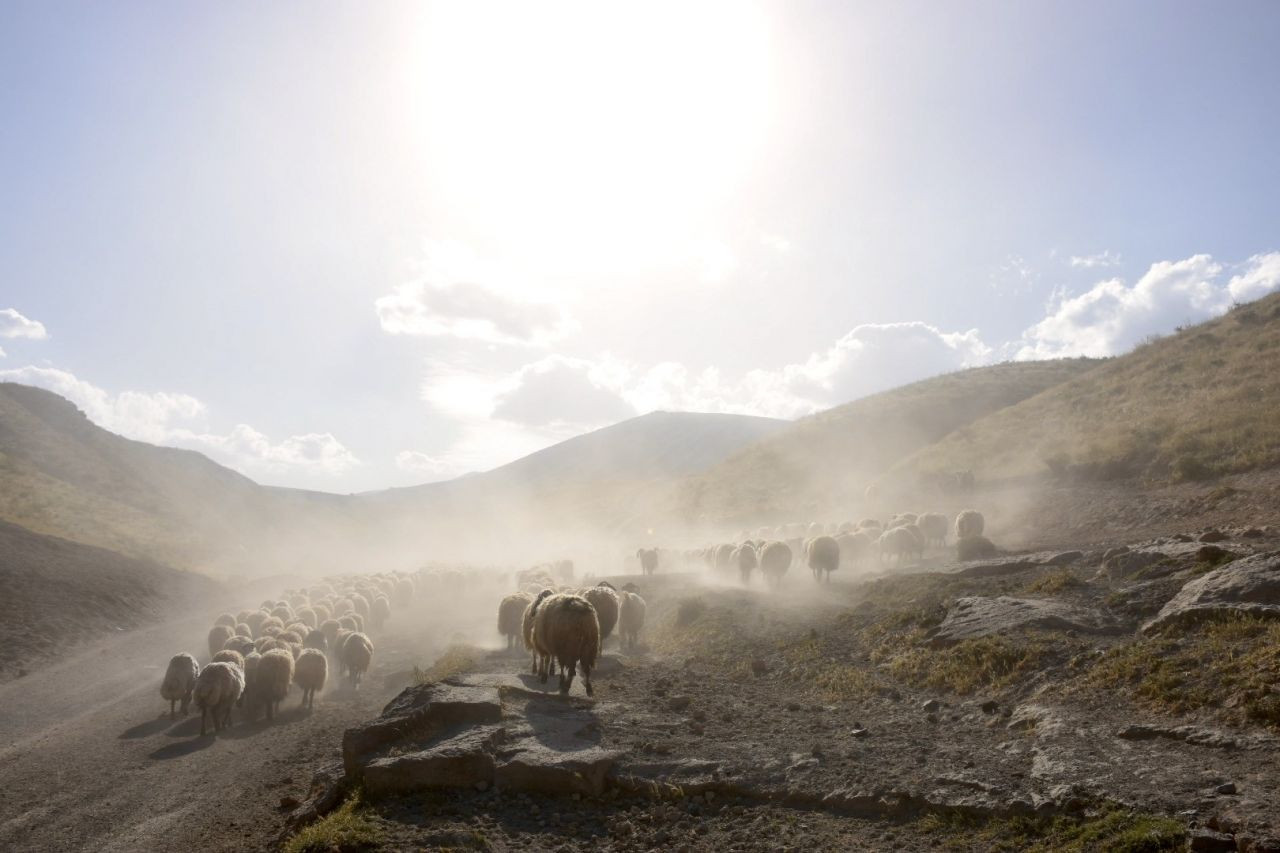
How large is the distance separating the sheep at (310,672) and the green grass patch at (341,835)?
36.9 feet

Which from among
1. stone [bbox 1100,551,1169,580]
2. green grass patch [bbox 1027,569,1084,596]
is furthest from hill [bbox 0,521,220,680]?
stone [bbox 1100,551,1169,580]

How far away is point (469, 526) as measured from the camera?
132 meters

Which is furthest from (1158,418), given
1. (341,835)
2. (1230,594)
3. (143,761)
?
(143,761)

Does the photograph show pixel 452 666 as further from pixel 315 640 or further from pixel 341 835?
pixel 341 835

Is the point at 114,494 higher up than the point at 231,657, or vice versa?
the point at 114,494

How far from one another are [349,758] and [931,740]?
8.08 m

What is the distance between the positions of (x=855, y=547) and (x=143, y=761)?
26326 millimetres

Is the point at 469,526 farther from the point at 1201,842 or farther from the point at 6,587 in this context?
the point at 1201,842

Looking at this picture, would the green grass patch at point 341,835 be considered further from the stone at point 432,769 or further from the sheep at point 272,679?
the sheep at point 272,679

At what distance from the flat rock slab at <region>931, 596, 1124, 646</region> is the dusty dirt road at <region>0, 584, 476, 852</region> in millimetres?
12292

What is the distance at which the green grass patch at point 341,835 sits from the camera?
727 cm

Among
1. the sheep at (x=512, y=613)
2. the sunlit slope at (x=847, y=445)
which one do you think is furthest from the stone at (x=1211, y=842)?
the sunlit slope at (x=847, y=445)

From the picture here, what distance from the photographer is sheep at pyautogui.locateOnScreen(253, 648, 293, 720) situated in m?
17.1

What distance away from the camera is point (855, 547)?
31.0 meters
